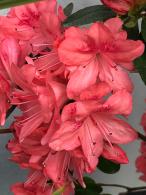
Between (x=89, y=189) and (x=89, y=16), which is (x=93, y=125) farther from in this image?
(x=89, y=189)

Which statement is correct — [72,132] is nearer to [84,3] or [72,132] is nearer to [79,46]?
[79,46]

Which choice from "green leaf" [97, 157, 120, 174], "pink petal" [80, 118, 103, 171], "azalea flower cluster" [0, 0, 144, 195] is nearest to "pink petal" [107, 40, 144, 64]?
"azalea flower cluster" [0, 0, 144, 195]

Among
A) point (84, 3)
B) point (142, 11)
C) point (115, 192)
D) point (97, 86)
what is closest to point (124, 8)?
point (142, 11)

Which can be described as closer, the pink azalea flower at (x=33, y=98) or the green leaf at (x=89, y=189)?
the pink azalea flower at (x=33, y=98)

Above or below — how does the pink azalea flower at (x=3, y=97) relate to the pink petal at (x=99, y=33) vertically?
below

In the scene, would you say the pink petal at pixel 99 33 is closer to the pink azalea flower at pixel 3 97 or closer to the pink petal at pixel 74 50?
the pink petal at pixel 74 50

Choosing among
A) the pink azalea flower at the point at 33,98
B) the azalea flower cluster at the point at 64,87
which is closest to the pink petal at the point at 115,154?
the azalea flower cluster at the point at 64,87

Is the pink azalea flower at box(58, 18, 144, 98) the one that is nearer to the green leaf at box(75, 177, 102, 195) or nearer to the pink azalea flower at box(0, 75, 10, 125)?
the pink azalea flower at box(0, 75, 10, 125)
